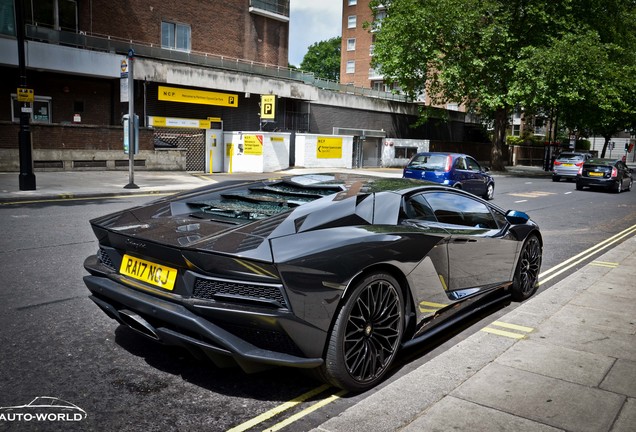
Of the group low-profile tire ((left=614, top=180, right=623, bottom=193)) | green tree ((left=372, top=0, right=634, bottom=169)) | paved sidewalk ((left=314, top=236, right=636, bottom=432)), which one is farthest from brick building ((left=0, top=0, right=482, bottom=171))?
low-profile tire ((left=614, top=180, right=623, bottom=193))

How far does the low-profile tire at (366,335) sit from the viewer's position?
10.7 ft

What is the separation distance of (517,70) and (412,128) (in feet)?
40.2

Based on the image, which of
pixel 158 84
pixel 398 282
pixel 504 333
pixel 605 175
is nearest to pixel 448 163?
pixel 605 175

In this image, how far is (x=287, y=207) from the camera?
Answer: 384cm

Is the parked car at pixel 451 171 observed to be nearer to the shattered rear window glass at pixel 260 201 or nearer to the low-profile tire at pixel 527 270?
the low-profile tire at pixel 527 270

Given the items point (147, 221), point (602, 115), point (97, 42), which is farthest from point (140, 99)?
point (602, 115)

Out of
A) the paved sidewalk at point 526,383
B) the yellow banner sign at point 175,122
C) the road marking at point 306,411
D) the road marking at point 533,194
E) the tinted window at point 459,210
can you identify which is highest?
the yellow banner sign at point 175,122

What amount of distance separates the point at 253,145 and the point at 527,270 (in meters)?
22.8

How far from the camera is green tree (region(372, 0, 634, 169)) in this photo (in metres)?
34.1

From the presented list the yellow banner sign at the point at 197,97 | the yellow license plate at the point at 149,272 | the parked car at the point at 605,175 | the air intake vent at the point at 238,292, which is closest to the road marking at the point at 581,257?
the air intake vent at the point at 238,292

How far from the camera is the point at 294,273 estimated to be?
9.98 feet

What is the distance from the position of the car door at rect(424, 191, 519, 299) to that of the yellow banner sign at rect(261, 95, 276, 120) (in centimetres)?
2540

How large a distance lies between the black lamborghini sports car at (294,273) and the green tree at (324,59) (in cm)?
11049

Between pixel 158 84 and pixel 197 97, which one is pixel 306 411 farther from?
pixel 197 97
